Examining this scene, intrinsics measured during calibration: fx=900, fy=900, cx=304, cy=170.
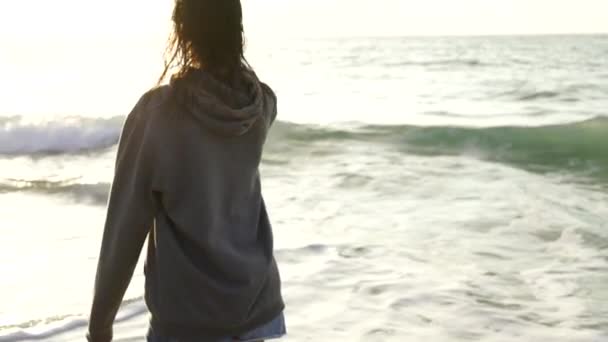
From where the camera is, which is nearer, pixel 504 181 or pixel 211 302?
pixel 211 302

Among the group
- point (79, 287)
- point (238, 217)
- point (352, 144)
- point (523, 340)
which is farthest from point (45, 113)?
point (238, 217)

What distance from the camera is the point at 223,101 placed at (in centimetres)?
216

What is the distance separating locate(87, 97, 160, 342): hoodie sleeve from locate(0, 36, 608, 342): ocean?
8.57ft

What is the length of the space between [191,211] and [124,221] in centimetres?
A: 16

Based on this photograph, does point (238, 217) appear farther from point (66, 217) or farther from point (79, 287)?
point (66, 217)

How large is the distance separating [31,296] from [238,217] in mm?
3710

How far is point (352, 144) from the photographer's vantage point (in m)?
14.5

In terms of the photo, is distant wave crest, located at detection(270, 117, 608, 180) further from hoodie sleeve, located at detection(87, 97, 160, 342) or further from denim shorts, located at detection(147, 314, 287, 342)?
hoodie sleeve, located at detection(87, 97, 160, 342)

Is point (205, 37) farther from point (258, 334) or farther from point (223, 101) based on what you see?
point (258, 334)

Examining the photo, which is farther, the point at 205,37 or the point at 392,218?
the point at 392,218

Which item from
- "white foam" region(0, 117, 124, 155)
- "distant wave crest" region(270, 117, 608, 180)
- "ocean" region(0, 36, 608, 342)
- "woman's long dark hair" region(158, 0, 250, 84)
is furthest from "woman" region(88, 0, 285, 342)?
"white foam" region(0, 117, 124, 155)

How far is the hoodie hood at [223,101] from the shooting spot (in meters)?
2.10

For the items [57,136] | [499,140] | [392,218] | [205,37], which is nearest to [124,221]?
[205,37]

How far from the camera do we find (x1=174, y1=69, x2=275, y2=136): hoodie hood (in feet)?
6.88
